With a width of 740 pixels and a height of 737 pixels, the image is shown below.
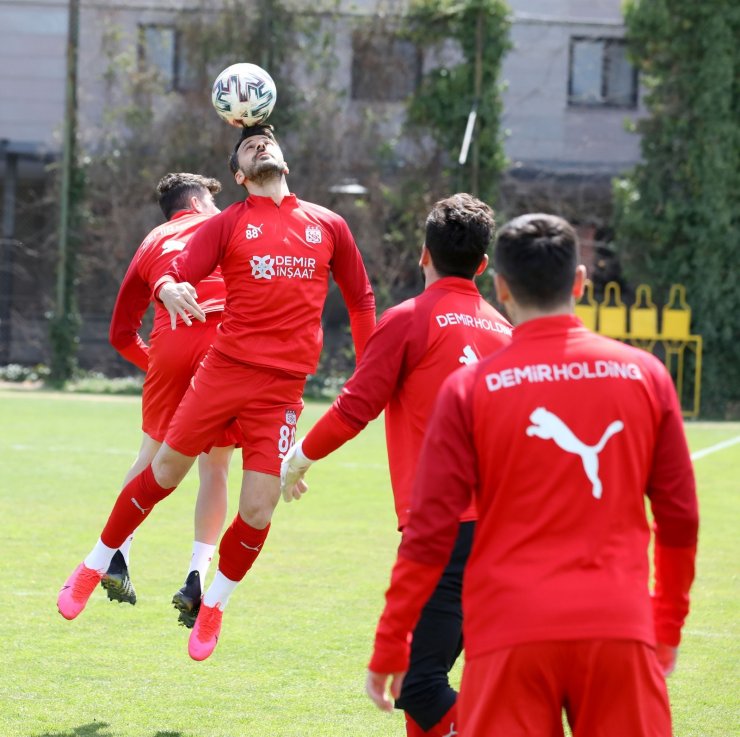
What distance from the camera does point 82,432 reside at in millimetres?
14422

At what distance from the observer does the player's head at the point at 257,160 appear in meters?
5.66

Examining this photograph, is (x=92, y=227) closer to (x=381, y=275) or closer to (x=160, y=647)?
(x=381, y=275)

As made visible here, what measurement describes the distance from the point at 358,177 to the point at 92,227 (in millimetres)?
4558

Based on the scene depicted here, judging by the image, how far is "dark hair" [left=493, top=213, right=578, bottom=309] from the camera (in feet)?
10.3

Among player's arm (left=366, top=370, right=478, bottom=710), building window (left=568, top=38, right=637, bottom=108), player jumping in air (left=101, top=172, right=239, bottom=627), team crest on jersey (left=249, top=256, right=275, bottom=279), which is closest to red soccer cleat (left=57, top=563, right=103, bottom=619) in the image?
player jumping in air (left=101, top=172, right=239, bottom=627)

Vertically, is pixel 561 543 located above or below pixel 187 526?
above

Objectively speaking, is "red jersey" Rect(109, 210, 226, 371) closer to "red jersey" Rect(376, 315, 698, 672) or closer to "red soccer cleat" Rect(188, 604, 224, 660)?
"red soccer cleat" Rect(188, 604, 224, 660)

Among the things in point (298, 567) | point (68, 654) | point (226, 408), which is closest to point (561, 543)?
point (226, 408)

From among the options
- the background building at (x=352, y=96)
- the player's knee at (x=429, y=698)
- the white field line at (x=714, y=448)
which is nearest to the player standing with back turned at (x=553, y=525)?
the player's knee at (x=429, y=698)

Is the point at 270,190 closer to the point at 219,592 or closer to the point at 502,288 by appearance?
the point at 219,592

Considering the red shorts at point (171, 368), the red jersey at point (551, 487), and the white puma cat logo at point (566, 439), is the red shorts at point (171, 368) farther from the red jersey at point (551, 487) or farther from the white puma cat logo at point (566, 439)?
the white puma cat logo at point (566, 439)

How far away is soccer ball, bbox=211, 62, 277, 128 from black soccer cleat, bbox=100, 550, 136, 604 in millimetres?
2098

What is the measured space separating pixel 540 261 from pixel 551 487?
55 centimetres

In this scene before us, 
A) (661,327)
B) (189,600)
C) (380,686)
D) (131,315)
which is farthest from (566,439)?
(661,327)
